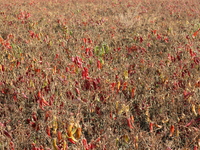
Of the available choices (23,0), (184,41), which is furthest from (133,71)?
(23,0)

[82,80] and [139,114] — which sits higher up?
[82,80]

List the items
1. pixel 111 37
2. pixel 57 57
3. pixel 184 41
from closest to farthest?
pixel 57 57, pixel 184 41, pixel 111 37

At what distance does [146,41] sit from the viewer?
5211 millimetres

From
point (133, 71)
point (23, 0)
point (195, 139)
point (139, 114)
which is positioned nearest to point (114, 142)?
point (139, 114)

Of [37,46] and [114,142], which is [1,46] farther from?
[114,142]

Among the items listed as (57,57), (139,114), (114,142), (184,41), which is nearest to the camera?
(114,142)

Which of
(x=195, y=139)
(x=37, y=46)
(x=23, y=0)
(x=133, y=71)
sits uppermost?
(x=23, y=0)

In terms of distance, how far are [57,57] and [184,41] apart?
2987 millimetres

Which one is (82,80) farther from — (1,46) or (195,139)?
(1,46)

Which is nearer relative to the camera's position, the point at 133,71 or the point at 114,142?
the point at 114,142

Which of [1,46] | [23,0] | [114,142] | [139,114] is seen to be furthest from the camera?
[23,0]

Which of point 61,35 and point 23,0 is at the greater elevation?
point 23,0

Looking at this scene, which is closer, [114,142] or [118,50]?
[114,142]

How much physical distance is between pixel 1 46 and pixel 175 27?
4.90 metres
